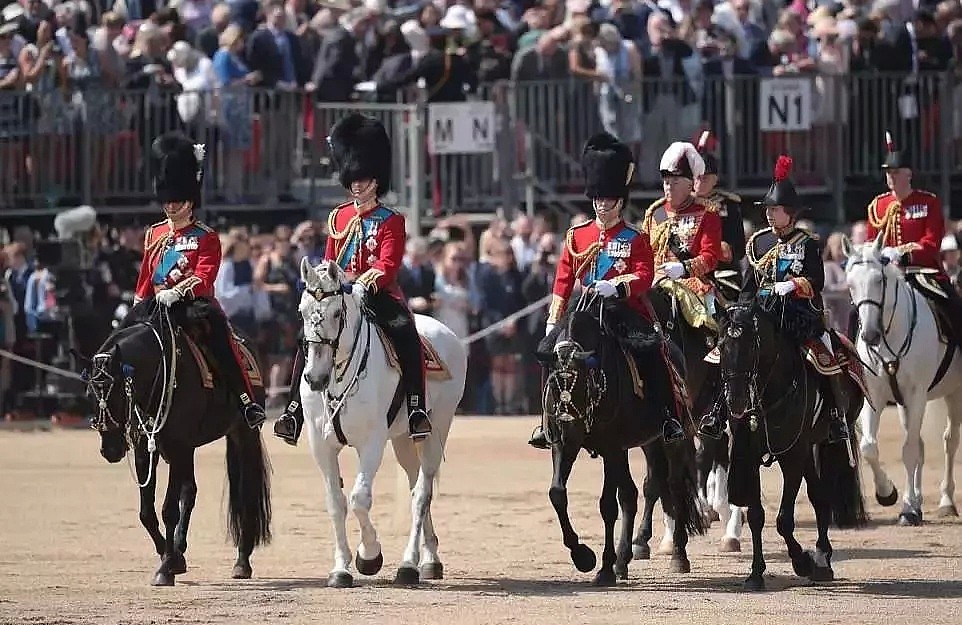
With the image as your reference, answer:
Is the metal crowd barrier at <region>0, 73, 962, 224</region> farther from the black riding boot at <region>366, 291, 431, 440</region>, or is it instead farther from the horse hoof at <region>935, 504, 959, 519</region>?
the black riding boot at <region>366, 291, 431, 440</region>

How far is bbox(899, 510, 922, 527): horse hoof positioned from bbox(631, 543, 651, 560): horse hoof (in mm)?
2637

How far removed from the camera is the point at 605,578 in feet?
45.1

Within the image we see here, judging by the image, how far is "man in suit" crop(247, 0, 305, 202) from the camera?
25562 millimetres

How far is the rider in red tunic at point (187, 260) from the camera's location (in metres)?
14.5

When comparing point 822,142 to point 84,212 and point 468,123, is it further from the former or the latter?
point 84,212

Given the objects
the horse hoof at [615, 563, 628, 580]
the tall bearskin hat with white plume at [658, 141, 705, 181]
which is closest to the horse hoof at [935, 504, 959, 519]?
the tall bearskin hat with white plume at [658, 141, 705, 181]

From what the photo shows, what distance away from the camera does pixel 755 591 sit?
13.5m

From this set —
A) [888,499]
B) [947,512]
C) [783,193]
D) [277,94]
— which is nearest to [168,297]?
[783,193]

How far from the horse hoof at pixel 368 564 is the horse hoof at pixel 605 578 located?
51.4 inches

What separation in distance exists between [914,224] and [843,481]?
3.00m

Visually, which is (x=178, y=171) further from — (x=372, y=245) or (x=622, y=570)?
(x=622, y=570)

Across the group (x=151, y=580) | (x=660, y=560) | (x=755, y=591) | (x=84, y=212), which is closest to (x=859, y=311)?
(x=660, y=560)

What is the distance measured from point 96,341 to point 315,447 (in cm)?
1099

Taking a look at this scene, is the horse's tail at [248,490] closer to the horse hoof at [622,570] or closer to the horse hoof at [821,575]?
the horse hoof at [622,570]
